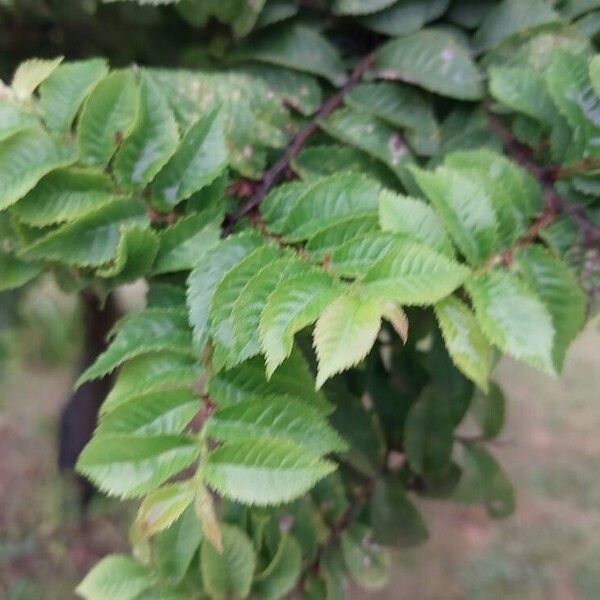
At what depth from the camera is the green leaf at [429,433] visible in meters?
0.78

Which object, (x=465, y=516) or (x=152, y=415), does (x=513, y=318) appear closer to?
(x=152, y=415)

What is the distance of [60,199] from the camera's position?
51cm

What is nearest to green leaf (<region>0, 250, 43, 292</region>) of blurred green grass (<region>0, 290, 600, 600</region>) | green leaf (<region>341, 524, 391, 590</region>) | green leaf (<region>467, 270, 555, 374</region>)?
green leaf (<region>467, 270, 555, 374</region>)

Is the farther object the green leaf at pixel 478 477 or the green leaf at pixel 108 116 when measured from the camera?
the green leaf at pixel 478 477

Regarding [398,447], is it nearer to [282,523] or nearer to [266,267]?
[282,523]

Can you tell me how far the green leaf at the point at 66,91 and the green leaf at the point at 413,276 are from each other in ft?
0.79

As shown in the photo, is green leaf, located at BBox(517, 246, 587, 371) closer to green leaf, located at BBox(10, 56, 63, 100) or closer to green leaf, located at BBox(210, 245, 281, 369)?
green leaf, located at BBox(210, 245, 281, 369)

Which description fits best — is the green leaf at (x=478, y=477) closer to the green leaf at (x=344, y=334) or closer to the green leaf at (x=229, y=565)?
the green leaf at (x=229, y=565)

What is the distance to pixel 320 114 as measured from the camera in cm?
65

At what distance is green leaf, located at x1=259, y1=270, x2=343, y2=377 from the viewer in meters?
0.40

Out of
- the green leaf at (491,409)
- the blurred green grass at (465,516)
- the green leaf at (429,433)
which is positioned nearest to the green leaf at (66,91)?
the green leaf at (429,433)

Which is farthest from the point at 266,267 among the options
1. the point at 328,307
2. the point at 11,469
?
the point at 11,469

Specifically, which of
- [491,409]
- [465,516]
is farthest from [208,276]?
[465,516]

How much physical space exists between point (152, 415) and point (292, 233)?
0.15m
